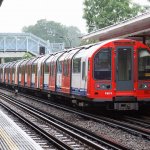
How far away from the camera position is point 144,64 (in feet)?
61.1

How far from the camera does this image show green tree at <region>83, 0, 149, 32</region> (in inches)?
2702

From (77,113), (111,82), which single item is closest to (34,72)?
(77,113)

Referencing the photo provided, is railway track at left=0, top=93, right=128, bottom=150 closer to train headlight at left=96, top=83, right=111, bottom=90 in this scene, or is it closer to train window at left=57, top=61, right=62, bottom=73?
train headlight at left=96, top=83, right=111, bottom=90

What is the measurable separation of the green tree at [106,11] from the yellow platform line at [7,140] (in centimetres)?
5541

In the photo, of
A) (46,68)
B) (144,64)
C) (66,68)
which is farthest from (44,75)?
(144,64)

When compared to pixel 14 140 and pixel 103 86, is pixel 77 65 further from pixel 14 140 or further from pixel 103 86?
pixel 14 140

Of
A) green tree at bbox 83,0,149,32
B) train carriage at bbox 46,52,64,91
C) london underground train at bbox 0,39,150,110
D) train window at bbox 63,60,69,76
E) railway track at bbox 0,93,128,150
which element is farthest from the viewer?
green tree at bbox 83,0,149,32

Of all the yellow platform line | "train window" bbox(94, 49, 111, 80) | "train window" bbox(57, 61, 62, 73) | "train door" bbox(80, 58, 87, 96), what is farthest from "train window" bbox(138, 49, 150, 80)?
the yellow platform line

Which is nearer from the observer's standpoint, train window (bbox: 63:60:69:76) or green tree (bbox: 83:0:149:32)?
train window (bbox: 63:60:69:76)

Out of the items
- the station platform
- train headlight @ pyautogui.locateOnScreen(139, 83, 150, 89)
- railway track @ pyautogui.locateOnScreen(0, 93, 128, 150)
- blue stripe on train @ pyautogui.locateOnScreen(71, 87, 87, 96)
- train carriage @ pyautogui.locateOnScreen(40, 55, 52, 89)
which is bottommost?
railway track @ pyautogui.locateOnScreen(0, 93, 128, 150)

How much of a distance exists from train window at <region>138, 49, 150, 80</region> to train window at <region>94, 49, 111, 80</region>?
3.66 ft

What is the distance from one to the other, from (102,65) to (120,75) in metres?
0.74

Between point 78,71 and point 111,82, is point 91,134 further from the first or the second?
point 78,71

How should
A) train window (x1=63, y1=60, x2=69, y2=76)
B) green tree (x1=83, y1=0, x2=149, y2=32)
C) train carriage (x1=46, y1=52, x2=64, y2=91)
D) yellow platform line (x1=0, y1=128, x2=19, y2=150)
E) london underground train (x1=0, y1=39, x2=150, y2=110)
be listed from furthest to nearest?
green tree (x1=83, y1=0, x2=149, y2=32) → train carriage (x1=46, y1=52, x2=64, y2=91) → train window (x1=63, y1=60, x2=69, y2=76) → london underground train (x1=0, y1=39, x2=150, y2=110) → yellow platform line (x1=0, y1=128, x2=19, y2=150)
